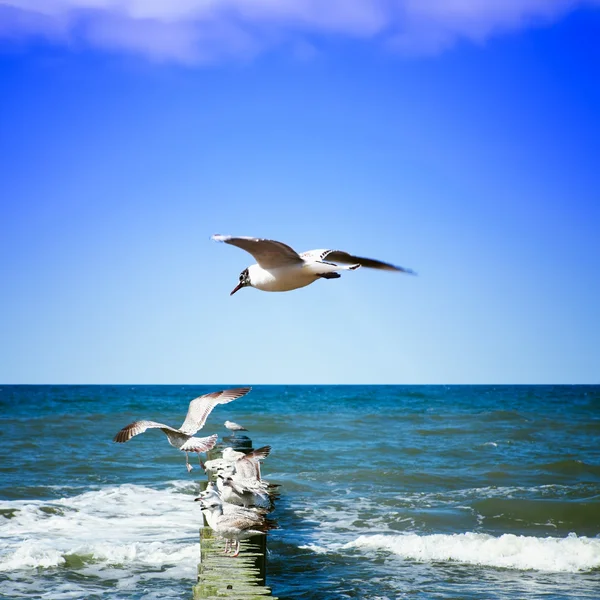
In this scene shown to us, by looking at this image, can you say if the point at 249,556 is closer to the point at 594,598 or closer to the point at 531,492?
the point at 594,598

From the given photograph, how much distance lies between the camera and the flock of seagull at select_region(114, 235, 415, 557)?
16.8ft

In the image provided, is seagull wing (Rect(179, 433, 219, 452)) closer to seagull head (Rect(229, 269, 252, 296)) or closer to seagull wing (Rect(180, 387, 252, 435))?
seagull wing (Rect(180, 387, 252, 435))

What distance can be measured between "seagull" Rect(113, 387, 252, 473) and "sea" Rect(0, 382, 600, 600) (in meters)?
1.38

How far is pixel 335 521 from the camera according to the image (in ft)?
33.7

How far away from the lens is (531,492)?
1312cm

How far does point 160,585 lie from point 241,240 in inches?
157

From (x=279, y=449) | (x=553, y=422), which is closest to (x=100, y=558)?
(x=279, y=449)

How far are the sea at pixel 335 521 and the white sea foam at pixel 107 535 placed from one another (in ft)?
0.07

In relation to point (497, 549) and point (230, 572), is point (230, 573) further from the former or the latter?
point (497, 549)

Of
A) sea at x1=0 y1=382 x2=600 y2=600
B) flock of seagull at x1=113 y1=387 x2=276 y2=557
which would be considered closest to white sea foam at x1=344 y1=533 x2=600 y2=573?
sea at x1=0 y1=382 x2=600 y2=600

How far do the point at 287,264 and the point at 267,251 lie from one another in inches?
7.5

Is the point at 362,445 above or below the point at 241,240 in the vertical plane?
below

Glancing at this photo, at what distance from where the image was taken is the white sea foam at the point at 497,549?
8.48 meters

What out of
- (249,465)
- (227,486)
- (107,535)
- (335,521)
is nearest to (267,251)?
(227,486)
